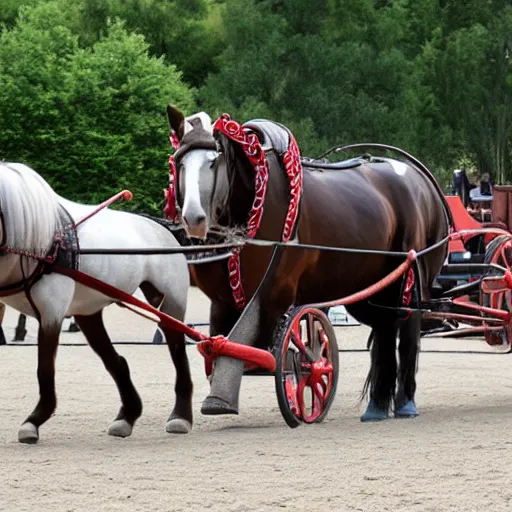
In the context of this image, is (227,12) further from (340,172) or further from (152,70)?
(340,172)

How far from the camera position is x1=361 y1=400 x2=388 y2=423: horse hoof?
8.56 metres

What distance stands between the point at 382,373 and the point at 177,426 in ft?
4.63

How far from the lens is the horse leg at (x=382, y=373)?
8614mm

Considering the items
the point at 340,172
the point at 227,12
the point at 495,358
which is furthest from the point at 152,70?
the point at 340,172

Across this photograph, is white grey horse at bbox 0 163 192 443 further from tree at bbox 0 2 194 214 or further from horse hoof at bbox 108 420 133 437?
tree at bbox 0 2 194 214

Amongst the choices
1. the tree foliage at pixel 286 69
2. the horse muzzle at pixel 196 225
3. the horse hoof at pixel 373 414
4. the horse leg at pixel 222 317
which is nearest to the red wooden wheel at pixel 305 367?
the horse leg at pixel 222 317

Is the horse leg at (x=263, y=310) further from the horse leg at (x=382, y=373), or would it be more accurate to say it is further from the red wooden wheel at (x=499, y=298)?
the red wooden wheel at (x=499, y=298)

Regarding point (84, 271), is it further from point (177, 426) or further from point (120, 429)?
point (177, 426)

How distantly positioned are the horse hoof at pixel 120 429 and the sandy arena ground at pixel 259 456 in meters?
0.05

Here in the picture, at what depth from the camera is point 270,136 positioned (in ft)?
25.7

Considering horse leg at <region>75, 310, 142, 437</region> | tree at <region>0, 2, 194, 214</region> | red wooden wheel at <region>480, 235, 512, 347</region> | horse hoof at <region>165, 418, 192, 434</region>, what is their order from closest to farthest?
horse hoof at <region>165, 418, 192, 434</region>, horse leg at <region>75, 310, 142, 437</region>, red wooden wheel at <region>480, 235, 512, 347</region>, tree at <region>0, 2, 194, 214</region>

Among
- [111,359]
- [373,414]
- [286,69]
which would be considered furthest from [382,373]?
[286,69]

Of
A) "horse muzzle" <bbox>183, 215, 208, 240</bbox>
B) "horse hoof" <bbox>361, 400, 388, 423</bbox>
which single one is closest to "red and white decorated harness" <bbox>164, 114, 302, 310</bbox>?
"horse muzzle" <bbox>183, 215, 208, 240</bbox>

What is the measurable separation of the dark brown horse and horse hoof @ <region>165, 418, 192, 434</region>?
1.51ft
